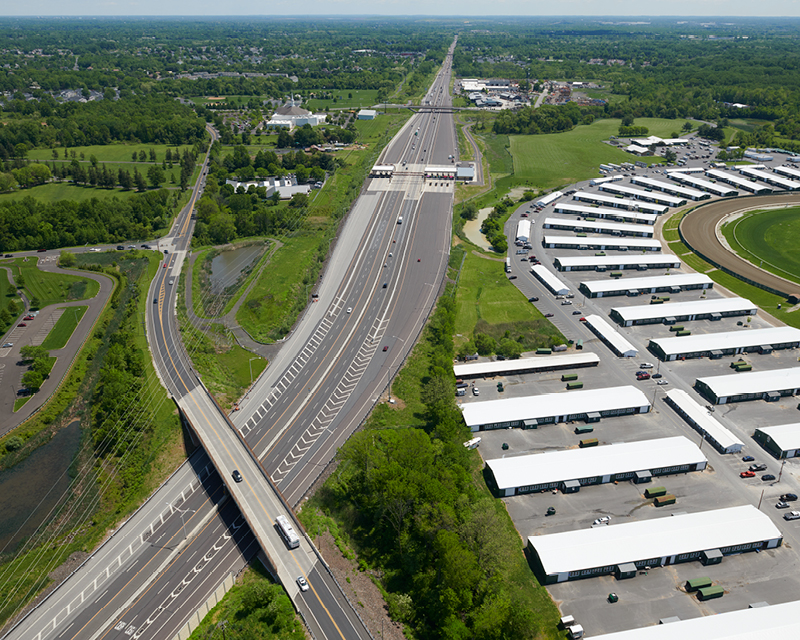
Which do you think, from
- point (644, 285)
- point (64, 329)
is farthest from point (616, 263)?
point (64, 329)

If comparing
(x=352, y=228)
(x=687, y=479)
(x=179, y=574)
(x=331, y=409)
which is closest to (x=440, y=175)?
(x=352, y=228)

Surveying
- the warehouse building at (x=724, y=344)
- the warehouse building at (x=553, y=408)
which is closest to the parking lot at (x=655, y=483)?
the warehouse building at (x=553, y=408)

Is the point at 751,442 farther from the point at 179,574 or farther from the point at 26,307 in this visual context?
the point at 26,307

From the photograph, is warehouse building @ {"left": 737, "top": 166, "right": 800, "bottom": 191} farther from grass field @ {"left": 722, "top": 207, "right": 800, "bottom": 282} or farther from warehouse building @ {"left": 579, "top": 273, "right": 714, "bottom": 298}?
warehouse building @ {"left": 579, "top": 273, "right": 714, "bottom": 298}

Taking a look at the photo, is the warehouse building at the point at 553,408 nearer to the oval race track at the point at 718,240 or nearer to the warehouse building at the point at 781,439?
the warehouse building at the point at 781,439

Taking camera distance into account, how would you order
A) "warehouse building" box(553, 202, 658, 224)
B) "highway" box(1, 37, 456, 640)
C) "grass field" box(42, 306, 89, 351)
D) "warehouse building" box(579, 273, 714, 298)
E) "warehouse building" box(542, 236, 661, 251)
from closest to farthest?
1. "highway" box(1, 37, 456, 640)
2. "grass field" box(42, 306, 89, 351)
3. "warehouse building" box(579, 273, 714, 298)
4. "warehouse building" box(542, 236, 661, 251)
5. "warehouse building" box(553, 202, 658, 224)

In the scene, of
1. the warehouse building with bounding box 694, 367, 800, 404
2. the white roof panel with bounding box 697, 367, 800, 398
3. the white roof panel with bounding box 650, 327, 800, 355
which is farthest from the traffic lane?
the white roof panel with bounding box 650, 327, 800, 355
